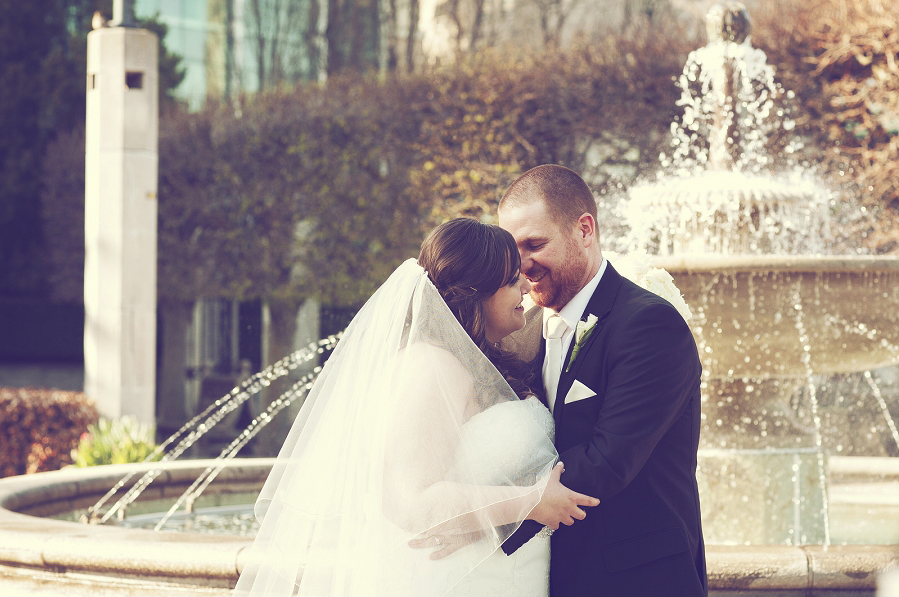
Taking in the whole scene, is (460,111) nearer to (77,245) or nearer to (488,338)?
(77,245)

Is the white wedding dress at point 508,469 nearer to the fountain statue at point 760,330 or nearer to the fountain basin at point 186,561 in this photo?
the fountain basin at point 186,561

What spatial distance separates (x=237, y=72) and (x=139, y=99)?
16.5 meters

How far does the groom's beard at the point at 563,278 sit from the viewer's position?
291cm

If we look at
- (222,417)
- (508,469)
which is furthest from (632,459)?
(222,417)

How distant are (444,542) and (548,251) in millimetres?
911

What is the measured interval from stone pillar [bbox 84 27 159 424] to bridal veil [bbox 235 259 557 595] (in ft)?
22.6

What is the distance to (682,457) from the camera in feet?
8.86

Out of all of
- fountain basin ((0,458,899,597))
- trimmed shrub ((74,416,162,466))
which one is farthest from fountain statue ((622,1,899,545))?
trimmed shrub ((74,416,162,466))

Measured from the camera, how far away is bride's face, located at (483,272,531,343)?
2.81 meters

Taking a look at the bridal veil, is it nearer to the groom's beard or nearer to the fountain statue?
the groom's beard

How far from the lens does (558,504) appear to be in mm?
2529

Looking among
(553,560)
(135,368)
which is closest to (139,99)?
(135,368)

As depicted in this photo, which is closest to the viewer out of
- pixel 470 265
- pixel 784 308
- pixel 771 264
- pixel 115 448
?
pixel 470 265

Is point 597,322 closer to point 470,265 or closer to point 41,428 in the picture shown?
point 470,265
